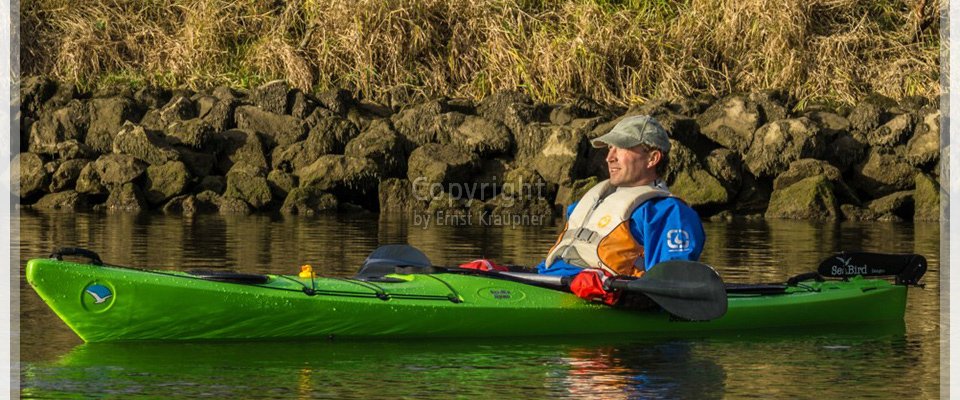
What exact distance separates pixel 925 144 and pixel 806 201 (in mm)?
2068

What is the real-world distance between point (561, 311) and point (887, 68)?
15710 millimetres

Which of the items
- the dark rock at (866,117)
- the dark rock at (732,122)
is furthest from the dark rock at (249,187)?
the dark rock at (866,117)

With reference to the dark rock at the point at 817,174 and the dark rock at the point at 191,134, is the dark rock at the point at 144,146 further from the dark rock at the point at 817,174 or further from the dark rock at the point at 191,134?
the dark rock at the point at 817,174

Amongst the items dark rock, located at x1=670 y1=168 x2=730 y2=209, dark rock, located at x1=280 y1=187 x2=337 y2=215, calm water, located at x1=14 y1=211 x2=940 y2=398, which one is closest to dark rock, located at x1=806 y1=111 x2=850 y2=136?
dark rock, located at x1=670 y1=168 x2=730 y2=209

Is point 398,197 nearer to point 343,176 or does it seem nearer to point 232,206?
point 343,176

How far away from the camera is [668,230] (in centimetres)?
852

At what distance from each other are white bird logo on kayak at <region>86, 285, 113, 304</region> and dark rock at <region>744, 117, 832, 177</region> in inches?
535

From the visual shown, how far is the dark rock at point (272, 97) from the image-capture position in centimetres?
2169

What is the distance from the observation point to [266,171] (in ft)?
67.5

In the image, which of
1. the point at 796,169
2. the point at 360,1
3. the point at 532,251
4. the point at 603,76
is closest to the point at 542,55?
the point at 603,76

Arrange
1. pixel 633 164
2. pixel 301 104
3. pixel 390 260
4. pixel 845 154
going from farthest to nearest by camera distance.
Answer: pixel 301 104
pixel 845 154
pixel 390 260
pixel 633 164

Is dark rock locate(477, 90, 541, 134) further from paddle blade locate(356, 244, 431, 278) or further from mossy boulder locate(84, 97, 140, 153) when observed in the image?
paddle blade locate(356, 244, 431, 278)

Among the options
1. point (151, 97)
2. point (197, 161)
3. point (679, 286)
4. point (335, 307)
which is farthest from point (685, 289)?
point (151, 97)

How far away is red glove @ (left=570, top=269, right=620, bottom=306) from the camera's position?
28.1ft
